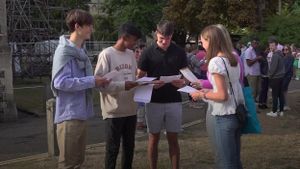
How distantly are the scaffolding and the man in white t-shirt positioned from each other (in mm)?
14995

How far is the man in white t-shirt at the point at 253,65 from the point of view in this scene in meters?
13.4

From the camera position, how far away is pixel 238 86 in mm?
4820

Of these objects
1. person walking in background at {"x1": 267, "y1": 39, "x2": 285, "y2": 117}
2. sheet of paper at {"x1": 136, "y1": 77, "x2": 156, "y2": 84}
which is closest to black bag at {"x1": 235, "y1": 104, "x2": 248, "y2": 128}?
sheet of paper at {"x1": 136, "y1": 77, "x2": 156, "y2": 84}

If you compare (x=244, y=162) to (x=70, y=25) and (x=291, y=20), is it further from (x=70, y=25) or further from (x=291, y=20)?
(x=291, y=20)

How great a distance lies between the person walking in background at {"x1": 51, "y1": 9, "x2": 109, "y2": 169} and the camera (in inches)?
178

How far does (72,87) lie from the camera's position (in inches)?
177

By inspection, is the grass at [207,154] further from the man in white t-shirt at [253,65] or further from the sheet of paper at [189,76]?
the man in white t-shirt at [253,65]

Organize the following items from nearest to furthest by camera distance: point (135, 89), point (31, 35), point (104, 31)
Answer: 1. point (135, 89)
2. point (31, 35)
3. point (104, 31)

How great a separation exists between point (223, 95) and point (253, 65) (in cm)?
921

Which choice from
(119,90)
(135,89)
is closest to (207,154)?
(135,89)

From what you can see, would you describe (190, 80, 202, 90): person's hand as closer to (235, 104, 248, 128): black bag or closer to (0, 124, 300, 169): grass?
(235, 104, 248, 128): black bag

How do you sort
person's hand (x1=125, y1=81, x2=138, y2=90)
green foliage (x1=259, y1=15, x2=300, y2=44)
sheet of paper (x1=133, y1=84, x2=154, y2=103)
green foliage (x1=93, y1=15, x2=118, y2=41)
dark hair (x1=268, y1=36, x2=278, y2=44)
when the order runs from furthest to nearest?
1. green foliage (x1=93, y1=15, x2=118, y2=41)
2. green foliage (x1=259, y1=15, x2=300, y2=44)
3. dark hair (x1=268, y1=36, x2=278, y2=44)
4. sheet of paper (x1=133, y1=84, x2=154, y2=103)
5. person's hand (x1=125, y1=81, x2=138, y2=90)

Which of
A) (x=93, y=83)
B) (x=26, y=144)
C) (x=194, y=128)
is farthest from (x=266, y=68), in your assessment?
(x=93, y=83)

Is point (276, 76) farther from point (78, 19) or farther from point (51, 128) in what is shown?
point (78, 19)
